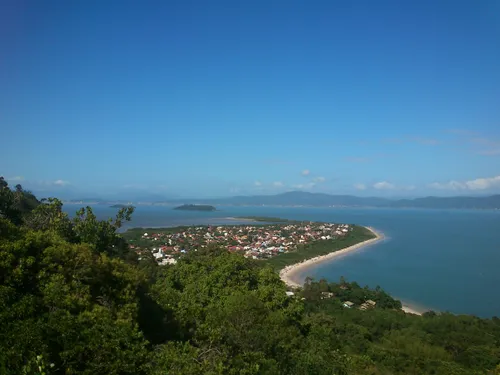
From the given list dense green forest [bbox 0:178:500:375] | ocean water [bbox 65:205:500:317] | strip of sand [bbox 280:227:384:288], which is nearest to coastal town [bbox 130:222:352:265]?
strip of sand [bbox 280:227:384:288]

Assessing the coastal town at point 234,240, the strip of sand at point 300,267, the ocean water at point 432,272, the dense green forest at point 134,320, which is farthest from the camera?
the coastal town at point 234,240

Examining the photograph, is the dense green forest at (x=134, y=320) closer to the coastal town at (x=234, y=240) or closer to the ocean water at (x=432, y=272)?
the ocean water at (x=432, y=272)

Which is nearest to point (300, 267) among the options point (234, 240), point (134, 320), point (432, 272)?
point (432, 272)

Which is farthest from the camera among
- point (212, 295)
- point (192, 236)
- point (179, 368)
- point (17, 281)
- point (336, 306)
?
point (192, 236)

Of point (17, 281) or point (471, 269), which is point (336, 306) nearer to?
point (17, 281)

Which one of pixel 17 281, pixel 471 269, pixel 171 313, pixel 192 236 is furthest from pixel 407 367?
pixel 192 236

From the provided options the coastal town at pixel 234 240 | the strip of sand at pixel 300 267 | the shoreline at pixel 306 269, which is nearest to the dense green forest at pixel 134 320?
the shoreline at pixel 306 269

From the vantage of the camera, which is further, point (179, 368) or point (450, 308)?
point (450, 308)

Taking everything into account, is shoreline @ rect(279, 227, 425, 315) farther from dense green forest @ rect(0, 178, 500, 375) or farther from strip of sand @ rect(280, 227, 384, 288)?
dense green forest @ rect(0, 178, 500, 375)
